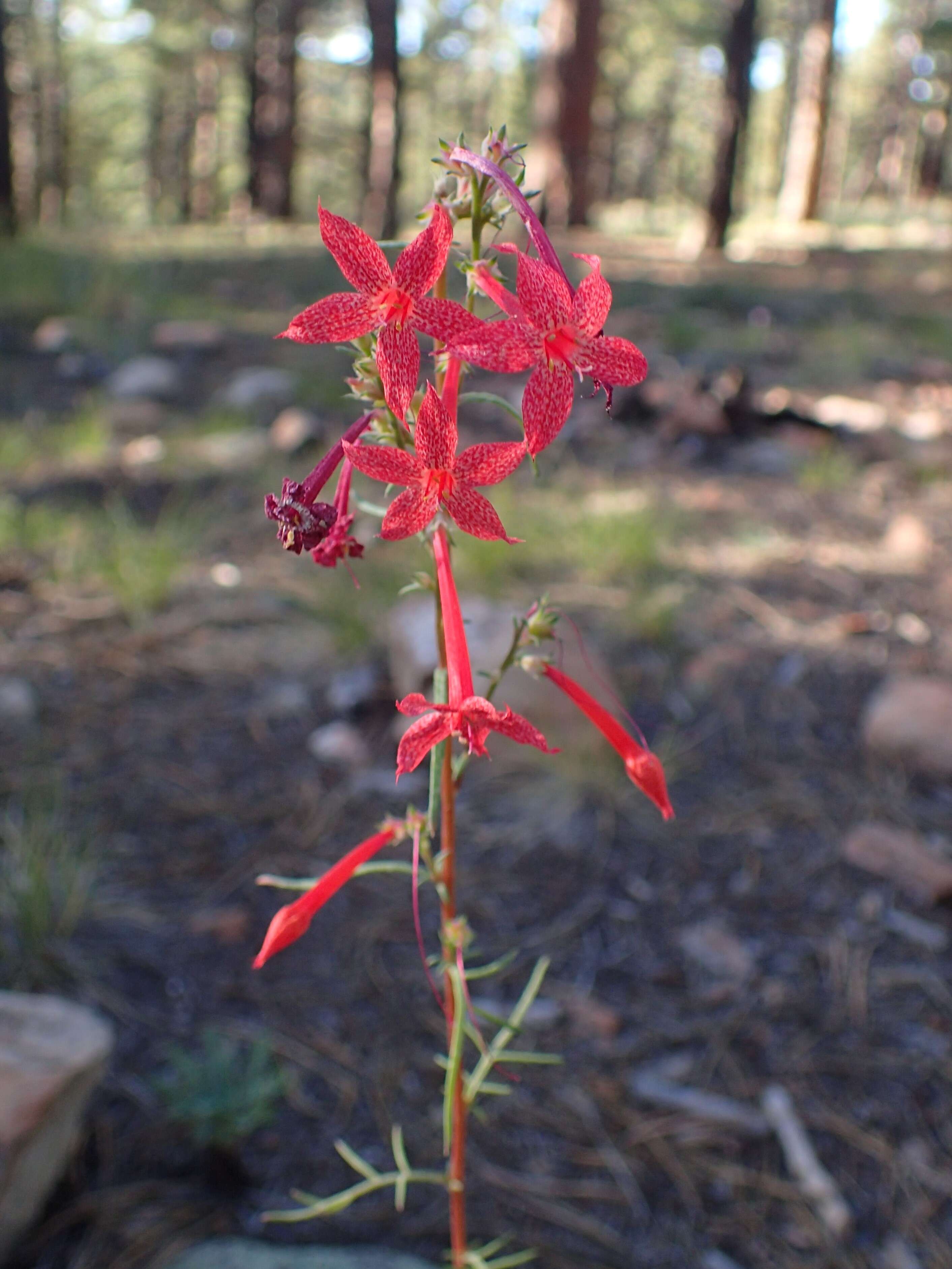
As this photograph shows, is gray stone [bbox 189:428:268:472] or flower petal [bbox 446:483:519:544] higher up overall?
flower petal [bbox 446:483:519:544]

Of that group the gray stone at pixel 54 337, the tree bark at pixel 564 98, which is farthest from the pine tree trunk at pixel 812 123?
the gray stone at pixel 54 337

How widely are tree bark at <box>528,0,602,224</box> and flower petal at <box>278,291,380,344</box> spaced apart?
1073 centimetres

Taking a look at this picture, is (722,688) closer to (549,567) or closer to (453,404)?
(549,567)

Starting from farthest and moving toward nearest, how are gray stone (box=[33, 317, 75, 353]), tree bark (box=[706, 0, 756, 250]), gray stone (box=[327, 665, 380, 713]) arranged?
tree bark (box=[706, 0, 756, 250])
gray stone (box=[33, 317, 75, 353])
gray stone (box=[327, 665, 380, 713])

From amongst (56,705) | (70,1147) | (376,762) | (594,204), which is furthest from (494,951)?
(594,204)

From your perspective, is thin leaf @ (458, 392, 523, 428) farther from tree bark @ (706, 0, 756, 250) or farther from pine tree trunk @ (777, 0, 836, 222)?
pine tree trunk @ (777, 0, 836, 222)

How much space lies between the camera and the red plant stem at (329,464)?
95cm

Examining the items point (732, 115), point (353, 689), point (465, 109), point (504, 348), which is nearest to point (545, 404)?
point (504, 348)

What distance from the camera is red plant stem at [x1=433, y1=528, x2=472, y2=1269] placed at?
974 millimetres

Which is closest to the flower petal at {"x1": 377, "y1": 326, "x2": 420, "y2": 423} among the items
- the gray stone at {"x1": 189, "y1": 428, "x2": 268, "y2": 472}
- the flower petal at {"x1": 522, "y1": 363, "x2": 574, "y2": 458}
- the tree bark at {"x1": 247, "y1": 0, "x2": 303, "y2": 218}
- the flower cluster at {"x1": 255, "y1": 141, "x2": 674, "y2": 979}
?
the flower cluster at {"x1": 255, "y1": 141, "x2": 674, "y2": 979}

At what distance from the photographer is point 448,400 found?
38.3 inches

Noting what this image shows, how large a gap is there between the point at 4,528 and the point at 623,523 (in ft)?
8.15

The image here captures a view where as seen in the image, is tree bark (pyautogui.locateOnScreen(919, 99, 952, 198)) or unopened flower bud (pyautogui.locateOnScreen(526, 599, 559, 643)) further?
tree bark (pyautogui.locateOnScreen(919, 99, 952, 198))

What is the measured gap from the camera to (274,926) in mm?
1092
